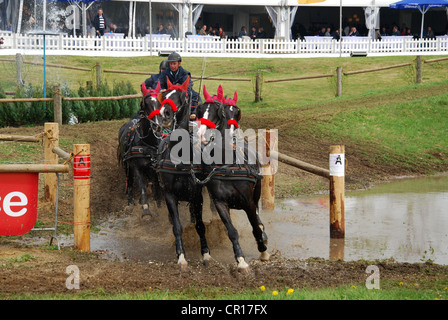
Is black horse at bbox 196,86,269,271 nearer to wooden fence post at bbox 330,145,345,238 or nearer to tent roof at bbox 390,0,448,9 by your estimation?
wooden fence post at bbox 330,145,345,238

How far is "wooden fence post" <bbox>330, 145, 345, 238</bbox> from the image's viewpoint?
30.4 ft

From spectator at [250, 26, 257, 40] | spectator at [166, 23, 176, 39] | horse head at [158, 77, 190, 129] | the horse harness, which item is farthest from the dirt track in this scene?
spectator at [250, 26, 257, 40]

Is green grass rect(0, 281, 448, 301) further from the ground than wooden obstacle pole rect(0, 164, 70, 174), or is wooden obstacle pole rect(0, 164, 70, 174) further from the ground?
wooden obstacle pole rect(0, 164, 70, 174)

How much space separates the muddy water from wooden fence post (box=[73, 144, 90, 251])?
41cm

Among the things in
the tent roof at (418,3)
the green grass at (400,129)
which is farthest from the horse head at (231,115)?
the tent roof at (418,3)

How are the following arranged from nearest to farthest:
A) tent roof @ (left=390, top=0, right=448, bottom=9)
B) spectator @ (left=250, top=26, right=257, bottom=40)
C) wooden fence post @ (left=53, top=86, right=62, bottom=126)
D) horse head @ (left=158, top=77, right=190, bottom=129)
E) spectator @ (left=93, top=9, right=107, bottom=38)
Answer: horse head @ (left=158, top=77, right=190, bottom=129) < wooden fence post @ (left=53, top=86, right=62, bottom=126) < spectator @ (left=93, top=9, right=107, bottom=38) < tent roof @ (left=390, top=0, right=448, bottom=9) < spectator @ (left=250, top=26, right=257, bottom=40)

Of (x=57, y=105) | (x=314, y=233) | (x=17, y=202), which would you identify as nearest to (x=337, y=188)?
(x=314, y=233)

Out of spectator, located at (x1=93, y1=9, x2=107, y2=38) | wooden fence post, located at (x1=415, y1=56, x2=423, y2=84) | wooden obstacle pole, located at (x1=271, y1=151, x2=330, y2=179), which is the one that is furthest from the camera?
spectator, located at (x1=93, y1=9, x2=107, y2=38)

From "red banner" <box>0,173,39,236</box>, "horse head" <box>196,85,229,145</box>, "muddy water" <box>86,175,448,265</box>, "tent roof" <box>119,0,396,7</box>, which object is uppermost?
"tent roof" <box>119,0,396,7</box>

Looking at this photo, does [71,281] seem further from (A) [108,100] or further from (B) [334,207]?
(A) [108,100]

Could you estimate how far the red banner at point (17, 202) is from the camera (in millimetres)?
8328

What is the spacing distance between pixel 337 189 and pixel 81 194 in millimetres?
3529

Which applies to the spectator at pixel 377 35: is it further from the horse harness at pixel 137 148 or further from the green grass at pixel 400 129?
the horse harness at pixel 137 148

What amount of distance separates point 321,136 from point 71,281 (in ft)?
36.7
